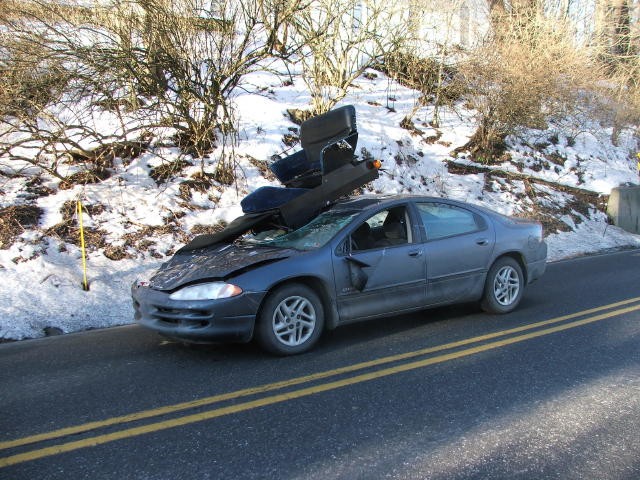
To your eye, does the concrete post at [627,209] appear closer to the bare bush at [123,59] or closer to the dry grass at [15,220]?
the bare bush at [123,59]

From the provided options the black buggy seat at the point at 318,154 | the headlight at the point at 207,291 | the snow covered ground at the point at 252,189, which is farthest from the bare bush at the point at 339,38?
the headlight at the point at 207,291

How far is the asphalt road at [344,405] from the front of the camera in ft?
11.2

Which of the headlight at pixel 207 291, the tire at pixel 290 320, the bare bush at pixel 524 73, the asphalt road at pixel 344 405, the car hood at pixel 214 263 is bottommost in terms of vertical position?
the asphalt road at pixel 344 405

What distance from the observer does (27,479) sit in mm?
3248

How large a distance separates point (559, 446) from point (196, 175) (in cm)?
981

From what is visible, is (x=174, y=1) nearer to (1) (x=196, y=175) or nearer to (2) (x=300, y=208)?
(1) (x=196, y=175)

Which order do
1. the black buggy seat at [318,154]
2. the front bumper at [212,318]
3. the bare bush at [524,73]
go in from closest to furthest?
the front bumper at [212,318]
the black buggy seat at [318,154]
the bare bush at [524,73]

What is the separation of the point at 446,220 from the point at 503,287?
3.62 ft

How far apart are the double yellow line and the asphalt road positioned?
0.05 ft

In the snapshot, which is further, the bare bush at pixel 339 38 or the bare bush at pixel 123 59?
the bare bush at pixel 339 38

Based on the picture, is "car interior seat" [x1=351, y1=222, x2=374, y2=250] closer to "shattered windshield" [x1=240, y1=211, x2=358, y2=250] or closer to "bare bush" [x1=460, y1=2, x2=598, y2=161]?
"shattered windshield" [x1=240, y1=211, x2=358, y2=250]

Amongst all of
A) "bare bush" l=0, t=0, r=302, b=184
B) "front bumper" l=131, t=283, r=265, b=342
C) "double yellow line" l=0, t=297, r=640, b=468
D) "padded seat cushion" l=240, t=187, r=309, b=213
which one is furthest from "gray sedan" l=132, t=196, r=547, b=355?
"bare bush" l=0, t=0, r=302, b=184

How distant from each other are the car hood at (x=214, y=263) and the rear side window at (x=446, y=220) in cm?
161

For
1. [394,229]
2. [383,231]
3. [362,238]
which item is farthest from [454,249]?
[362,238]
